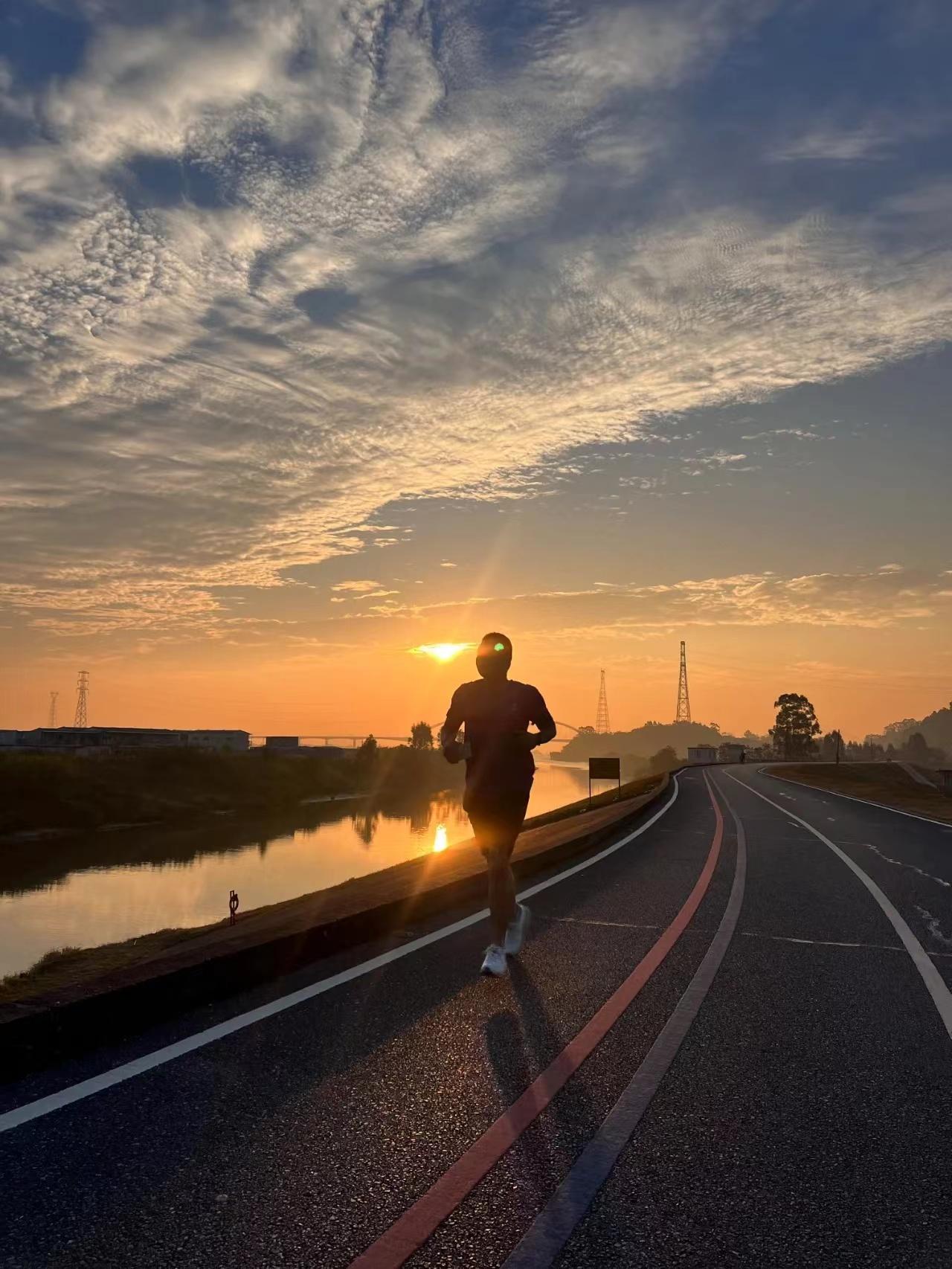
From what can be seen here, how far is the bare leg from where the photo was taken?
22.3ft

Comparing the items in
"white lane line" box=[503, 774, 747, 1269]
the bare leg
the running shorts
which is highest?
the running shorts

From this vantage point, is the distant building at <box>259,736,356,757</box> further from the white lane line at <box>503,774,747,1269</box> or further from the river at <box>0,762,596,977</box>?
the white lane line at <box>503,774,747,1269</box>

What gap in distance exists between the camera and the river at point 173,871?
34.9 m

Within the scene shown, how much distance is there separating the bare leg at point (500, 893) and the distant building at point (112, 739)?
11606 cm

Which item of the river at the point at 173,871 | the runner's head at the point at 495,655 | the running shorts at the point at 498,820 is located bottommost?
the river at the point at 173,871

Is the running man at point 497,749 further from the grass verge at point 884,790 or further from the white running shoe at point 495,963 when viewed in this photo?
the grass verge at point 884,790

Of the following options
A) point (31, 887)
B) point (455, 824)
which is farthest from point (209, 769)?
point (31, 887)

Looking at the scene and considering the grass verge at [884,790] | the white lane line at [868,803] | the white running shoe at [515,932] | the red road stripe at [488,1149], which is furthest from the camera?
the grass verge at [884,790]

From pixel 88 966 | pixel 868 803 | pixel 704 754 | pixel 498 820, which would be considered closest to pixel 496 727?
pixel 498 820

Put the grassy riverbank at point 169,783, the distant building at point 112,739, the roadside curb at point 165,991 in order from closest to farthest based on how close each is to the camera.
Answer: the roadside curb at point 165,991 → the grassy riverbank at point 169,783 → the distant building at point 112,739

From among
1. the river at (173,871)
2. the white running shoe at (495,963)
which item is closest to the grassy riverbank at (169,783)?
the river at (173,871)

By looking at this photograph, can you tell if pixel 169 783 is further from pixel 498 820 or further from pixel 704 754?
pixel 498 820

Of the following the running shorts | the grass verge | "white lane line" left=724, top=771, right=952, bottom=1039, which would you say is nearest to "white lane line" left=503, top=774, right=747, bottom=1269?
"white lane line" left=724, top=771, right=952, bottom=1039

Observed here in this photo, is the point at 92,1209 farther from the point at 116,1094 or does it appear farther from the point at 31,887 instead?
the point at 31,887
